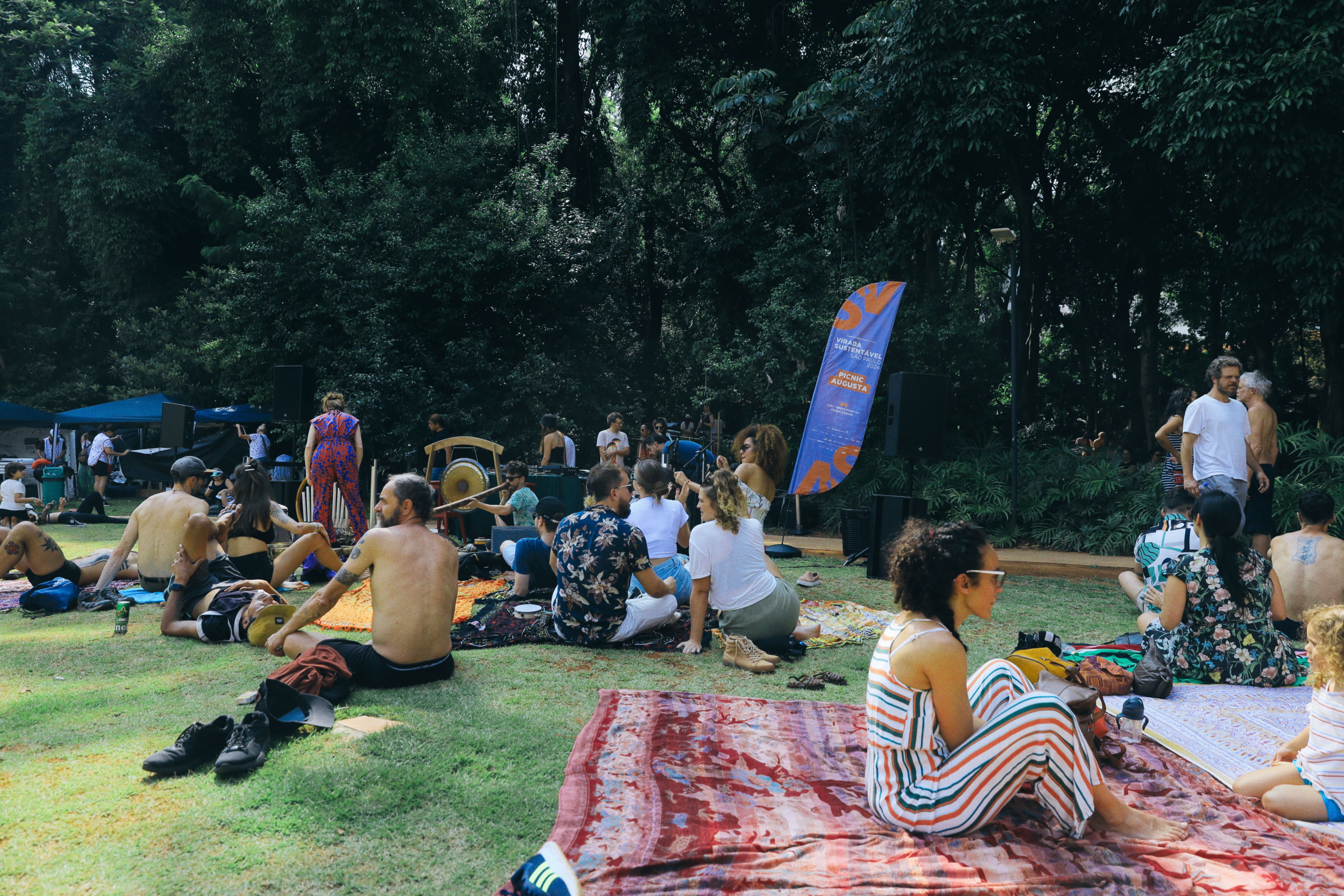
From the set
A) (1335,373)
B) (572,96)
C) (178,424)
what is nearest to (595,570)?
(178,424)

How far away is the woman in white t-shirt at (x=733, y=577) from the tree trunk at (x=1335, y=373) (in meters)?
11.0

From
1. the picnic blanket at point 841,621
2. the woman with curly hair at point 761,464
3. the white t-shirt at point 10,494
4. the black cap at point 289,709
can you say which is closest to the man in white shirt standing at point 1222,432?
the picnic blanket at point 841,621

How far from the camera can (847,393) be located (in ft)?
35.5

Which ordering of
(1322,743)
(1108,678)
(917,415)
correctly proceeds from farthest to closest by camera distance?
(917,415)
(1108,678)
(1322,743)

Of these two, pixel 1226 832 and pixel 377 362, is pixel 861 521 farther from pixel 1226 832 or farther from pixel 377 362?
pixel 377 362

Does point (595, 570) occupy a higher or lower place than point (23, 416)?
lower

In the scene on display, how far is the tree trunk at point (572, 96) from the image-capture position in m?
18.9

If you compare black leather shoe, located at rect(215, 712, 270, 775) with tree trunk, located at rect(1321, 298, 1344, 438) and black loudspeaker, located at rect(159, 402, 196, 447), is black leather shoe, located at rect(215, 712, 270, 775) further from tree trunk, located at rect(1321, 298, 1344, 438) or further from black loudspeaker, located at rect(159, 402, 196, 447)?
tree trunk, located at rect(1321, 298, 1344, 438)

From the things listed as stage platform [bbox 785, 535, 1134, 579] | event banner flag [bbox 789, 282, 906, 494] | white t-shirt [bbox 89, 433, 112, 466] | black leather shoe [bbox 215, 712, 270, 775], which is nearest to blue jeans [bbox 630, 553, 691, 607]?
black leather shoe [bbox 215, 712, 270, 775]

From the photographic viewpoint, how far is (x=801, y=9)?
16.2m

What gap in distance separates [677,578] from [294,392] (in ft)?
22.3

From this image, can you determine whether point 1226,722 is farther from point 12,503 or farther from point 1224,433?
point 12,503

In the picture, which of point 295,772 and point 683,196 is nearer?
point 295,772

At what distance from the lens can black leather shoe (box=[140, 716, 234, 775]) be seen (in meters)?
3.14
